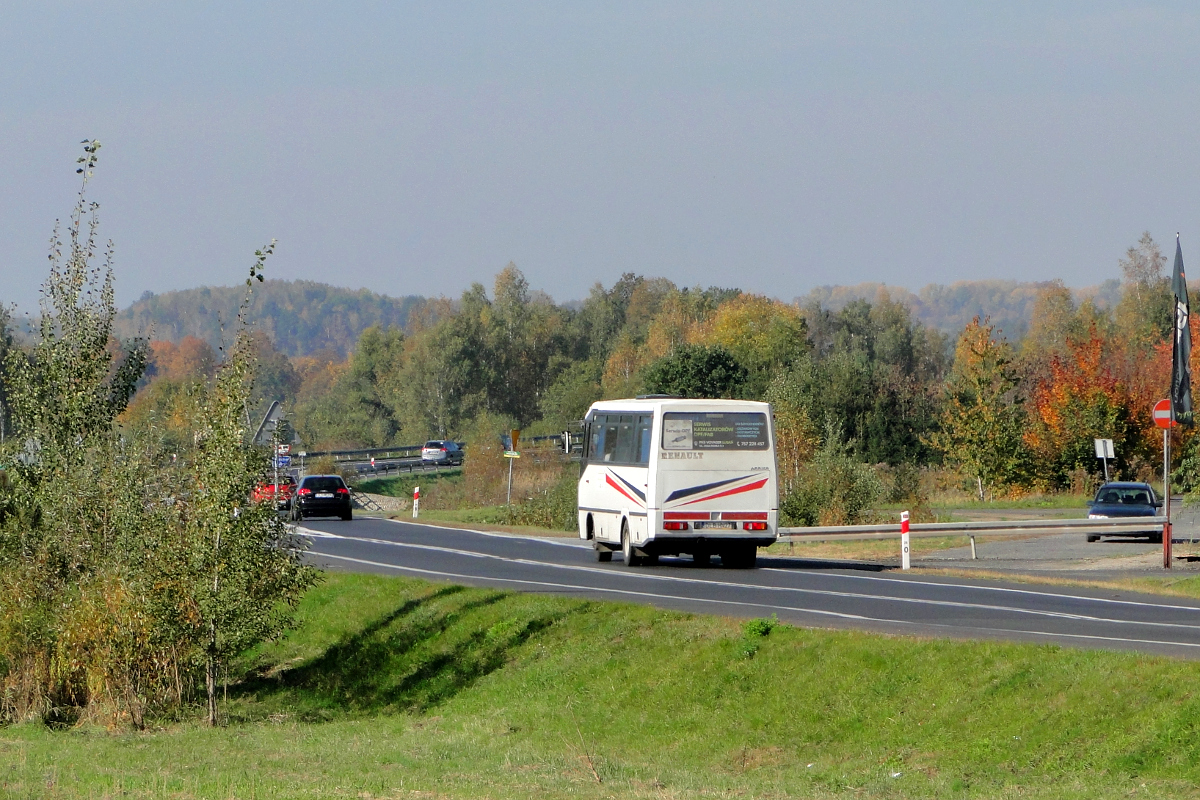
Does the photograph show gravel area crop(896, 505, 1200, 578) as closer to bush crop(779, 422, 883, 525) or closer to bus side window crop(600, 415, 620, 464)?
bush crop(779, 422, 883, 525)

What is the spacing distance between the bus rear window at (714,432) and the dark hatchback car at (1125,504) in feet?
50.7

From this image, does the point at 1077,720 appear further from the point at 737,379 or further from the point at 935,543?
the point at 737,379

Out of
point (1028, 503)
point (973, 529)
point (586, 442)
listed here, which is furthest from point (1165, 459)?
point (1028, 503)

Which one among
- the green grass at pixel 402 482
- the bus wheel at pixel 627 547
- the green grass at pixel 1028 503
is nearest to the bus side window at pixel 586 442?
the bus wheel at pixel 627 547

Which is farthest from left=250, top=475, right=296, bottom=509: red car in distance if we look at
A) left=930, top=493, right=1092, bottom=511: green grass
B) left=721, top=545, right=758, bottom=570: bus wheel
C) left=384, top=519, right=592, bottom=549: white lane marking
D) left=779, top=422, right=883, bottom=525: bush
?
left=930, top=493, right=1092, bottom=511: green grass

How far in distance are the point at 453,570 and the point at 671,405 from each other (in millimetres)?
5999

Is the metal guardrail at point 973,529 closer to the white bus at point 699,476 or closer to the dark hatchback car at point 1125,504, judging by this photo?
the dark hatchback car at point 1125,504

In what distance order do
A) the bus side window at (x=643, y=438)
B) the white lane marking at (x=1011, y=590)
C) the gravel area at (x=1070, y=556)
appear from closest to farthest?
the white lane marking at (x=1011, y=590) < the bus side window at (x=643, y=438) < the gravel area at (x=1070, y=556)

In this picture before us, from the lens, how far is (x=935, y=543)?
37.1 metres

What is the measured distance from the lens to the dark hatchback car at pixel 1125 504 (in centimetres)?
3775

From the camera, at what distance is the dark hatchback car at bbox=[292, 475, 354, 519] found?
47031 mm

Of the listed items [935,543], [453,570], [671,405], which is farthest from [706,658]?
[935,543]

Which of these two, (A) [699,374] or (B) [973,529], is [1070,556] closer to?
(B) [973,529]

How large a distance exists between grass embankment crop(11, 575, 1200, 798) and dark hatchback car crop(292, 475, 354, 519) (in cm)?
2540
